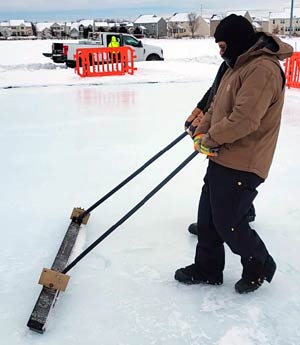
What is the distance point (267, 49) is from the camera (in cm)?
186

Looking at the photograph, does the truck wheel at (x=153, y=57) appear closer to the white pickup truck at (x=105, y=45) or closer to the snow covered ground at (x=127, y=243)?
the white pickup truck at (x=105, y=45)

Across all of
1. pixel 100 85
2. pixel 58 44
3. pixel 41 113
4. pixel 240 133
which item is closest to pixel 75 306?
pixel 240 133

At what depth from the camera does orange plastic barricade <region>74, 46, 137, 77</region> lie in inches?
517

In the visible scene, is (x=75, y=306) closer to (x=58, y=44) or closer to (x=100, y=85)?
(x=100, y=85)

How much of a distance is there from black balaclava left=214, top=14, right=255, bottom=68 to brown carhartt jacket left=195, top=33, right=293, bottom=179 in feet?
0.14

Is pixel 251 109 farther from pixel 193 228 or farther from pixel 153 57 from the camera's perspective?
pixel 153 57

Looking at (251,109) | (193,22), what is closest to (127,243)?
(251,109)

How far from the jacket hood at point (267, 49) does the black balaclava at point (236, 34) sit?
4 cm

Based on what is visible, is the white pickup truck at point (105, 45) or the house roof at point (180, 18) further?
the house roof at point (180, 18)

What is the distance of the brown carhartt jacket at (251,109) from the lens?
6.01 feet

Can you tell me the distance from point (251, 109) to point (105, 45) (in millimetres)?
16856

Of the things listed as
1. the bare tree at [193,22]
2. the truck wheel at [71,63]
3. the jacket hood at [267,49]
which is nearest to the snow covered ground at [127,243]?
the jacket hood at [267,49]

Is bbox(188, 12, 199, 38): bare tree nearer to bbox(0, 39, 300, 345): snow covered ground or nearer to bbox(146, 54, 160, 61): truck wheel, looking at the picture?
bbox(146, 54, 160, 61): truck wheel

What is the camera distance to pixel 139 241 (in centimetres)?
297
